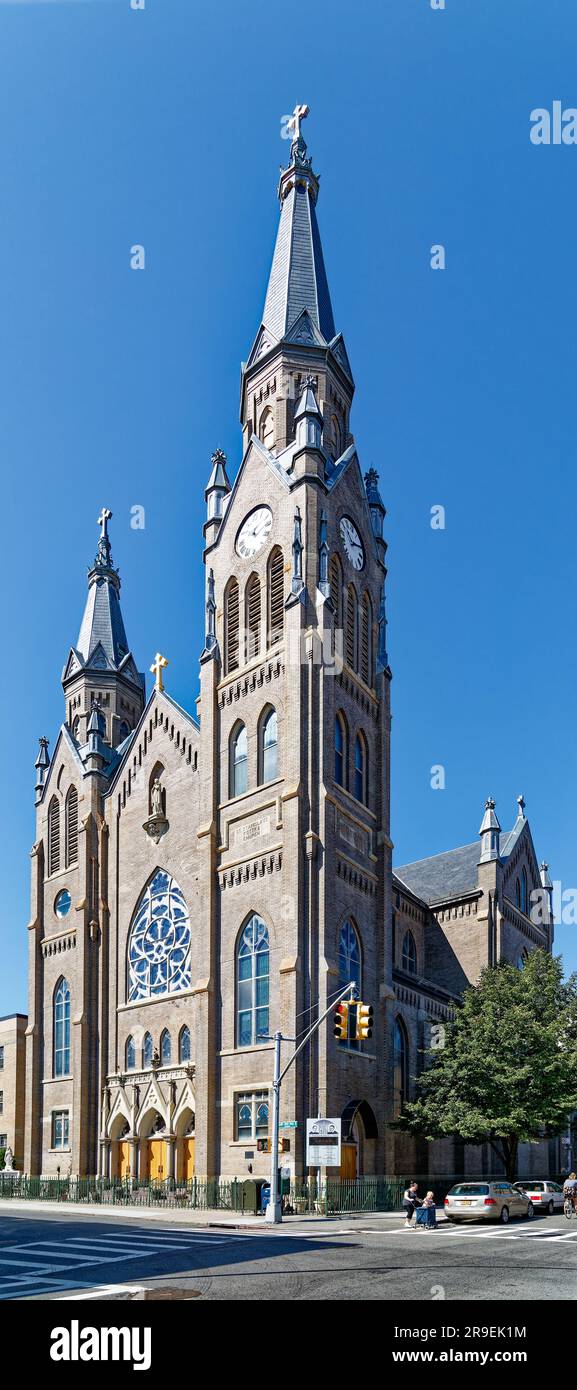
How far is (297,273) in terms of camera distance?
52.2 m

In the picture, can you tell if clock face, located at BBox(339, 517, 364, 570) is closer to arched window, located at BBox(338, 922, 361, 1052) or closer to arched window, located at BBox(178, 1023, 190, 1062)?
arched window, located at BBox(338, 922, 361, 1052)

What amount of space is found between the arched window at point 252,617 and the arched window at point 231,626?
62cm

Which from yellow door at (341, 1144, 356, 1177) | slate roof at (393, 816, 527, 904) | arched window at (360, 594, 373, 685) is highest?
arched window at (360, 594, 373, 685)

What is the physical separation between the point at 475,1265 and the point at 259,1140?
1574 centimetres

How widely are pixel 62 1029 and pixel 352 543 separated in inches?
972

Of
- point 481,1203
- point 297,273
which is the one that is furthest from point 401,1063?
point 297,273

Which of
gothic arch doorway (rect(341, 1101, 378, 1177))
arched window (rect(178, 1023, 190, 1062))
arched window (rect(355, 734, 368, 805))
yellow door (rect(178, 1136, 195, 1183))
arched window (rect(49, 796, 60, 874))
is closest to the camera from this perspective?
gothic arch doorway (rect(341, 1101, 378, 1177))

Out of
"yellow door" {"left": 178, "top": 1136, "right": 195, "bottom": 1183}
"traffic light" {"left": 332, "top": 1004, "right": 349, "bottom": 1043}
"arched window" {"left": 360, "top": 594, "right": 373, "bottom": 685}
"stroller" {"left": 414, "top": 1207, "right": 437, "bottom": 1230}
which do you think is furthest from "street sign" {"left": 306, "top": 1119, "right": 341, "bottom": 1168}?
"arched window" {"left": 360, "top": 594, "right": 373, "bottom": 685}

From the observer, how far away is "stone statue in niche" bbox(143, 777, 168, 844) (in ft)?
156

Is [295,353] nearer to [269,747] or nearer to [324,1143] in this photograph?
[269,747]

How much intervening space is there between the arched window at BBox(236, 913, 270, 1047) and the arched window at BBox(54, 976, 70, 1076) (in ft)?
47.1
